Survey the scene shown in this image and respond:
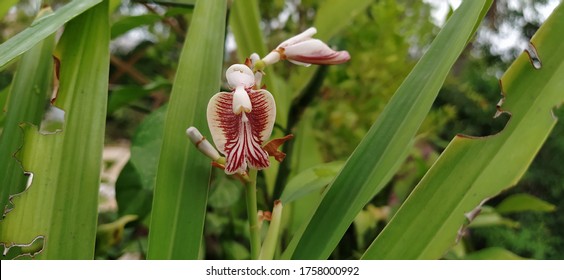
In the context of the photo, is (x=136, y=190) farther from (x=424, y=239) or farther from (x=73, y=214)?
(x=424, y=239)

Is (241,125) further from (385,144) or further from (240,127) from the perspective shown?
(385,144)

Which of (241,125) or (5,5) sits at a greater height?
(5,5)

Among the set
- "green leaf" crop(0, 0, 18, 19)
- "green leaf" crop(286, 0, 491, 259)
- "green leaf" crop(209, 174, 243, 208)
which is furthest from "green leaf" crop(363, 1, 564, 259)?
"green leaf" crop(0, 0, 18, 19)

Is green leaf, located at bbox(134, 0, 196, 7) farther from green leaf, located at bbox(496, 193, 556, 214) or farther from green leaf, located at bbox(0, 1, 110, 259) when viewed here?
green leaf, located at bbox(496, 193, 556, 214)

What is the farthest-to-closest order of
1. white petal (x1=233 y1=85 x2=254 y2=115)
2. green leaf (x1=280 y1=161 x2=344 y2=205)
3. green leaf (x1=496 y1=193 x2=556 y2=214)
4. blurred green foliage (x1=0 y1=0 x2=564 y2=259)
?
green leaf (x1=496 y1=193 x2=556 y2=214) → blurred green foliage (x1=0 y1=0 x2=564 y2=259) → green leaf (x1=280 y1=161 x2=344 y2=205) → white petal (x1=233 y1=85 x2=254 y2=115)

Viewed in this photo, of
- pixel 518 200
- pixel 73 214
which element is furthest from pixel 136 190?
pixel 518 200

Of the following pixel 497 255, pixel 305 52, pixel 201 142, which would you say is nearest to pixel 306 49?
pixel 305 52
